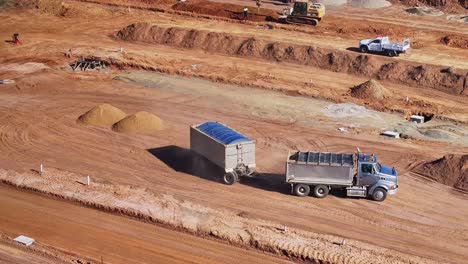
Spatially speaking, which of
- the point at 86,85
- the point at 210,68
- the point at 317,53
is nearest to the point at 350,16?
the point at 317,53

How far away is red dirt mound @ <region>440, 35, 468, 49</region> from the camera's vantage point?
52.2m

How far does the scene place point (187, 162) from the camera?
32.2 meters

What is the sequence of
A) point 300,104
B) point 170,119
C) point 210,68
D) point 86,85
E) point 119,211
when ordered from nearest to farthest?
point 119,211
point 170,119
point 300,104
point 86,85
point 210,68

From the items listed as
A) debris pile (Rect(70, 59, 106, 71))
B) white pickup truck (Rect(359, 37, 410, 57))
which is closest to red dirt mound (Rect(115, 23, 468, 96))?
white pickup truck (Rect(359, 37, 410, 57))

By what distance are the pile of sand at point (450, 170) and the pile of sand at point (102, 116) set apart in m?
17.2

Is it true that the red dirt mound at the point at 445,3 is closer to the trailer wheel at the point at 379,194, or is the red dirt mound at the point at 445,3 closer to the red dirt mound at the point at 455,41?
the red dirt mound at the point at 455,41

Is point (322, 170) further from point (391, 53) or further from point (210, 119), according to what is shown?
point (391, 53)

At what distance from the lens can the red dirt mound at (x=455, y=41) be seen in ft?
171

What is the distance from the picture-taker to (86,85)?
44.0 metres

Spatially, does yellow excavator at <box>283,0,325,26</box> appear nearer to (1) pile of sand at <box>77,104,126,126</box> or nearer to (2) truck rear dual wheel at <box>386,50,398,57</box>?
(2) truck rear dual wheel at <box>386,50,398,57</box>

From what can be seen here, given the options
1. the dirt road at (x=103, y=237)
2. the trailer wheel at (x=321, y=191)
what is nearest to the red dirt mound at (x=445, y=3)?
the trailer wheel at (x=321, y=191)

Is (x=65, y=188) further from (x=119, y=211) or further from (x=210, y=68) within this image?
(x=210, y=68)

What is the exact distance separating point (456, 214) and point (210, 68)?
24.5 meters

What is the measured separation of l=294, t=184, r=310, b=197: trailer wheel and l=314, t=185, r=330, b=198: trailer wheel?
356 mm
